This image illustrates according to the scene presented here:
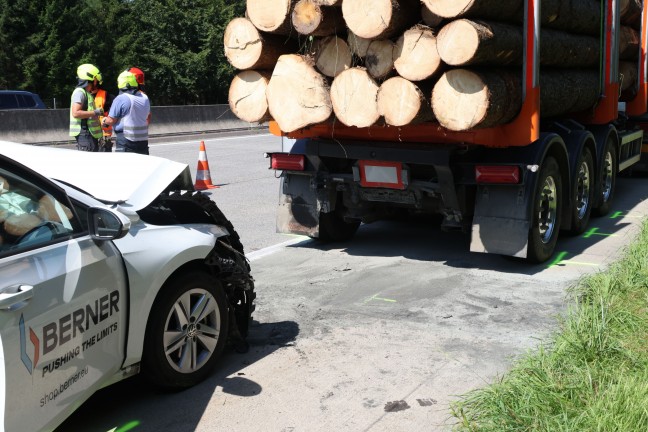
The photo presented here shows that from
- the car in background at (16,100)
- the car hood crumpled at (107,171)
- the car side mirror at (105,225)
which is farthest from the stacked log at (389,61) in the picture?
the car in background at (16,100)

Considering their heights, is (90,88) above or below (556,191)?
above

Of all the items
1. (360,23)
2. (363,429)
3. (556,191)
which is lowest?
(363,429)

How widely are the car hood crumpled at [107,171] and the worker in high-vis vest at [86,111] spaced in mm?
5798

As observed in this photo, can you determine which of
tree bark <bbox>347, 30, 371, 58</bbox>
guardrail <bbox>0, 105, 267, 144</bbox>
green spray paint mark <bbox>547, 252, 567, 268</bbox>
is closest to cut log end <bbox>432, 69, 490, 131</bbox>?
tree bark <bbox>347, 30, 371, 58</bbox>

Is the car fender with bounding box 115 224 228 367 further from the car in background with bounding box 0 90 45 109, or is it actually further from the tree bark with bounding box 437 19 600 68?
the car in background with bounding box 0 90 45 109

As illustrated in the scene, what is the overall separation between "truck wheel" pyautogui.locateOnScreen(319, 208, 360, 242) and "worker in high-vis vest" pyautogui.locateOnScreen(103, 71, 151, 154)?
120 inches

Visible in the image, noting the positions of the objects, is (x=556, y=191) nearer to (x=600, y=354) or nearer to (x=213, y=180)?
(x=600, y=354)

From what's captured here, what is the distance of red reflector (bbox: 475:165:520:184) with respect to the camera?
6.67 m

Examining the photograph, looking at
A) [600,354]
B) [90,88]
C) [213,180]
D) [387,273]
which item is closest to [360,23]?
[387,273]

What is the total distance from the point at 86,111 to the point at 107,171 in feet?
20.2

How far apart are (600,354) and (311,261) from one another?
12.0ft

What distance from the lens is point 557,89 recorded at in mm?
7570

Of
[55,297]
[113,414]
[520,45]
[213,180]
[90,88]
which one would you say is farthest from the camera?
[213,180]

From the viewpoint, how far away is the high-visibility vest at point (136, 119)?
9883mm
